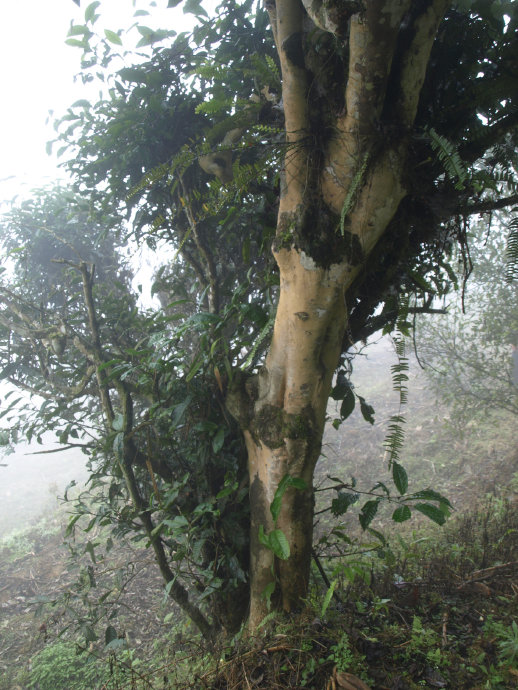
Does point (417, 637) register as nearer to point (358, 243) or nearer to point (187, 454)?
point (187, 454)

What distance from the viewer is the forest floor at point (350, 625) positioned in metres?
1.38

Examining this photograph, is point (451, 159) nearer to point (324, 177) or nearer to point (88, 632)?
point (324, 177)

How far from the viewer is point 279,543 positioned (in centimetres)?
154

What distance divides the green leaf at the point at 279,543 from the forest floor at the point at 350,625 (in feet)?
0.78

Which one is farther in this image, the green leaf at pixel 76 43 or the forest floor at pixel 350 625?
the green leaf at pixel 76 43

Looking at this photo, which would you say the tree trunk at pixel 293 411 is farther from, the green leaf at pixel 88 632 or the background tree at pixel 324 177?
the green leaf at pixel 88 632

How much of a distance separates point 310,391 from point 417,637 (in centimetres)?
104

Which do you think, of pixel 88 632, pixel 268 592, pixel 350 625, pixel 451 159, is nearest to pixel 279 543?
pixel 268 592

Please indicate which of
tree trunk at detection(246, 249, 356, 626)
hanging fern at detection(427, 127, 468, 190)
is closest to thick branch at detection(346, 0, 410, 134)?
hanging fern at detection(427, 127, 468, 190)

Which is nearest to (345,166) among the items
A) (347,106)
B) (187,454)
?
(347,106)

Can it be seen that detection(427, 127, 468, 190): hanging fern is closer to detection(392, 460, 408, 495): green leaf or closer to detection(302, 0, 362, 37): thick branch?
detection(302, 0, 362, 37): thick branch

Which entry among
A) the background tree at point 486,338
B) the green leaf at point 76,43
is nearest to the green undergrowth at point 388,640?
the green leaf at point 76,43

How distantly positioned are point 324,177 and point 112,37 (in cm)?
164

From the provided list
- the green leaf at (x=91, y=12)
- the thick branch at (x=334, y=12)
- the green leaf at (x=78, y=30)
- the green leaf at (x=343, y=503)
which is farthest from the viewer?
the green leaf at (x=78, y=30)
